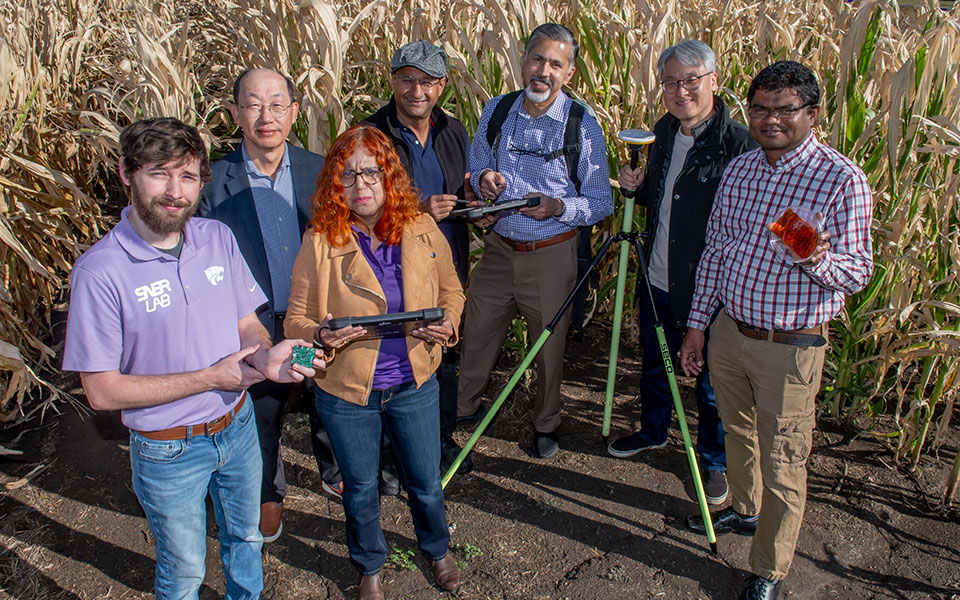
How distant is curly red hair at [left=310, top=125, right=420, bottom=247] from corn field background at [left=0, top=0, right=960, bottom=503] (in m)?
1.24

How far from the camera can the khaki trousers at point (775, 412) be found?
252 centimetres

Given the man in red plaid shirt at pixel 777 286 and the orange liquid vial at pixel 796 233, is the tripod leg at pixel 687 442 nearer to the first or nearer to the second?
the man in red plaid shirt at pixel 777 286

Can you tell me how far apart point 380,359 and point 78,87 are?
16.5ft

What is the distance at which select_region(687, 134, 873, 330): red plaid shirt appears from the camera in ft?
7.51

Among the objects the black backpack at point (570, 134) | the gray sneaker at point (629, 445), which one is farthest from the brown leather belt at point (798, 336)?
the gray sneaker at point (629, 445)

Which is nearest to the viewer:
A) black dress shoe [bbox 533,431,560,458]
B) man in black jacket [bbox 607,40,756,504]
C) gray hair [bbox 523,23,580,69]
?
man in black jacket [bbox 607,40,756,504]

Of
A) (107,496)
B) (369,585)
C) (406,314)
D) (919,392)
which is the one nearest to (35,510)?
(107,496)

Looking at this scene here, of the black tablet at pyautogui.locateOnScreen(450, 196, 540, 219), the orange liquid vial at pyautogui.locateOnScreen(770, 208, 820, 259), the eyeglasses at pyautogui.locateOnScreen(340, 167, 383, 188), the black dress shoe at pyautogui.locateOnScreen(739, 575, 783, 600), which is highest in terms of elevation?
the eyeglasses at pyautogui.locateOnScreen(340, 167, 383, 188)

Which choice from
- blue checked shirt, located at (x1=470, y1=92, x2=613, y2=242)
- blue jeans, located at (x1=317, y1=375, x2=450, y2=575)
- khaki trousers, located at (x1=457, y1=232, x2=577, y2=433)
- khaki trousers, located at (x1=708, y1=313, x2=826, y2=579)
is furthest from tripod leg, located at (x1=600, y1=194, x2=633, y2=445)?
blue jeans, located at (x1=317, y1=375, x2=450, y2=575)

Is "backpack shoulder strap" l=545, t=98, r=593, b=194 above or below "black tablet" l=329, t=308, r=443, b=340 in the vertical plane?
above

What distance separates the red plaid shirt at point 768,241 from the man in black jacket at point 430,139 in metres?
1.14

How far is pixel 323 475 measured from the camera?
11.3ft

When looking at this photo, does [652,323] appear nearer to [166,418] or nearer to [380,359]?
[380,359]

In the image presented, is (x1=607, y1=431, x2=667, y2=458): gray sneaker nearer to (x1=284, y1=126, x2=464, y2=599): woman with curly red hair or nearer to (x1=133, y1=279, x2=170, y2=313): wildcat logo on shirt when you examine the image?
(x1=284, y1=126, x2=464, y2=599): woman with curly red hair
